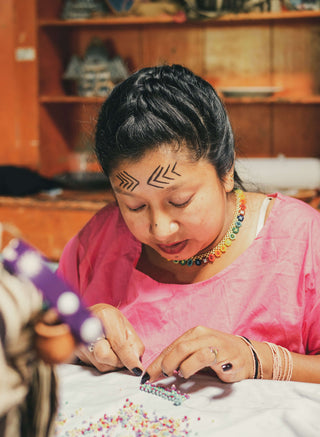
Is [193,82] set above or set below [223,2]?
below

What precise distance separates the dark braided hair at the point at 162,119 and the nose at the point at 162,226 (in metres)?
0.12

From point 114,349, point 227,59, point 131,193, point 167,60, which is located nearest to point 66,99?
point 167,60

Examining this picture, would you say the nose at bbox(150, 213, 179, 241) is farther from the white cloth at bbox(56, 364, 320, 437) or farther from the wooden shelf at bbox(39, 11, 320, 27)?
the wooden shelf at bbox(39, 11, 320, 27)

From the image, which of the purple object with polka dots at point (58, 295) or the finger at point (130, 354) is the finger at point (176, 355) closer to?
the finger at point (130, 354)

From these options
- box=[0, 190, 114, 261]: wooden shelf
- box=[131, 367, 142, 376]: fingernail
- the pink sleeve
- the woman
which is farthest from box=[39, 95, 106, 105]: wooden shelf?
box=[131, 367, 142, 376]: fingernail

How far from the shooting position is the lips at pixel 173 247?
1.09 metres

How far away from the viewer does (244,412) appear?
2.74 ft

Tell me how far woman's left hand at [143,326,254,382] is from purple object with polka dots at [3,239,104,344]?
0.47 m

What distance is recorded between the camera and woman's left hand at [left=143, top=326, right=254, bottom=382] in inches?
35.2

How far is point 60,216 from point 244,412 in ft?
7.80

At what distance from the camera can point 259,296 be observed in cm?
113

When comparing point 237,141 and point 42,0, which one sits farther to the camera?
point 42,0

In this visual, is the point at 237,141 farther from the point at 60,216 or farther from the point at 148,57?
the point at 148,57

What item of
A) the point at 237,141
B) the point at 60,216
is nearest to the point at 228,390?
the point at 237,141
